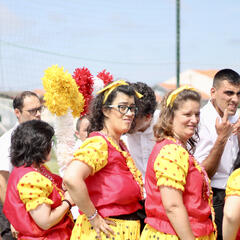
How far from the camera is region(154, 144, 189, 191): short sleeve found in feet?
7.36

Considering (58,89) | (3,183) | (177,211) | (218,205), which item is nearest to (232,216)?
(177,211)

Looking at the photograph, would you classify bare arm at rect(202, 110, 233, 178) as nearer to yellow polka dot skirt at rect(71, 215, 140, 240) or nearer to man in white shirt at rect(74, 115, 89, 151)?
yellow polka dot skirt at rect(71, 215, 140, 240)

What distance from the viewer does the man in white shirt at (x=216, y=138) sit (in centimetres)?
319

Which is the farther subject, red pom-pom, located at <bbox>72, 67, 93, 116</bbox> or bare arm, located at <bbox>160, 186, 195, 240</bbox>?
red pom-pom, located at <bbox>72, 67, 93, 116</bbox>

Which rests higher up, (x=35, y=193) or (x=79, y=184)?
(x=79, y=184)

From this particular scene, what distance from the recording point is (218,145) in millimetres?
3080

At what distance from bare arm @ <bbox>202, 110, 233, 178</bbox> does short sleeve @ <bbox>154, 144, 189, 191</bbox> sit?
800mm

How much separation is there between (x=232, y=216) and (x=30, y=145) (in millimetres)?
1384

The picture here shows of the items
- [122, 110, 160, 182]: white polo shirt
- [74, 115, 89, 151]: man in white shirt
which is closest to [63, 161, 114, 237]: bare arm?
[122, 110, 160, 182]: white polo shirt

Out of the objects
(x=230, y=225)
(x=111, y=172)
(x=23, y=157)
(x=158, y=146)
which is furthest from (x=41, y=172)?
(x=230, y=225)

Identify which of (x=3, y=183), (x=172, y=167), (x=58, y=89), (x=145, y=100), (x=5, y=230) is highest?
(x=58, y=89)

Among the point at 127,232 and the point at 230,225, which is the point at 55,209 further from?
the point at 230,225

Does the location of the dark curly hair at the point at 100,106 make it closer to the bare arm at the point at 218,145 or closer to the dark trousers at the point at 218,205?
the bare arm at the point at 218,145

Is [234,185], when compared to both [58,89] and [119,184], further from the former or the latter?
[58,89]
